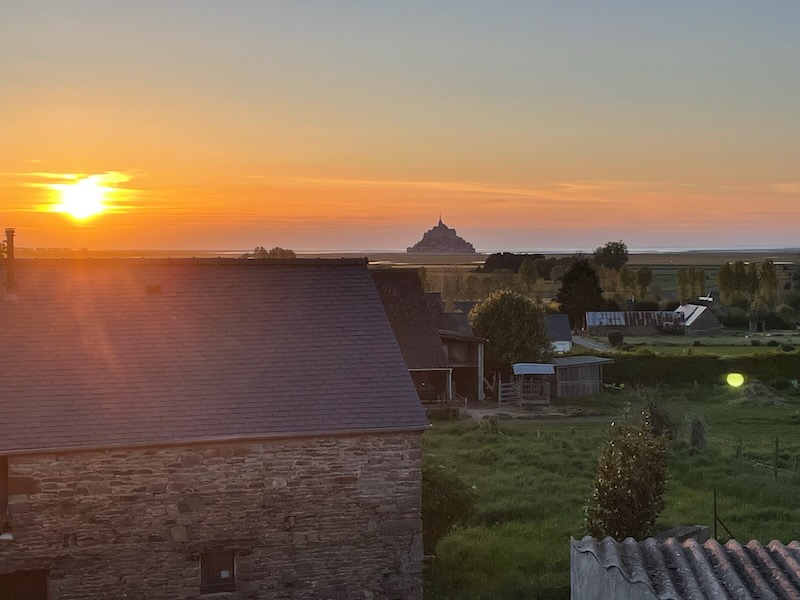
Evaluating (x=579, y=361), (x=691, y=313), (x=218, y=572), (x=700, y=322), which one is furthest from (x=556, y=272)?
(x=218, y=572)

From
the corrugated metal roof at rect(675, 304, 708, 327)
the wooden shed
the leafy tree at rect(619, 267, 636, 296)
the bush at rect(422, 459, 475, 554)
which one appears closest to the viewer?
the bush at rect(422, 459, 475, 554)

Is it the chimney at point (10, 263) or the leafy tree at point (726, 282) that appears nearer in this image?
the chimney at point (10, 263)

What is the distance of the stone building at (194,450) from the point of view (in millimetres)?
13977

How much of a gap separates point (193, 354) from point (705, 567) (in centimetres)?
1020

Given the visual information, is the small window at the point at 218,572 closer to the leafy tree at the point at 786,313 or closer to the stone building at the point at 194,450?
the stone building at the point at 194,450

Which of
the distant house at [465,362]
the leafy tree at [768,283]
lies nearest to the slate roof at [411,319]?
the distant house at [465,362]

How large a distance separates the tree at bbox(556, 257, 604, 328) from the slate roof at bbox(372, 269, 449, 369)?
43.8m

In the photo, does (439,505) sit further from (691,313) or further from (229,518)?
(691,313)

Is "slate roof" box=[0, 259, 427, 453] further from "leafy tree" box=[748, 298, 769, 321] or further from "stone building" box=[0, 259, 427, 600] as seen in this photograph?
"leafy tree" box=[748, 298, 769, 321]

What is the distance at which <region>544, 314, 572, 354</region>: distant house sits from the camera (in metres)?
62.7

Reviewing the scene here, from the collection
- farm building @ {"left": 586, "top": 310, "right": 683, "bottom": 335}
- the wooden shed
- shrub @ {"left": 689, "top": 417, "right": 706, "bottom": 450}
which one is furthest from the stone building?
farm building @ {"left": 586, "top": 310, "right": 683, "bottom": 335}

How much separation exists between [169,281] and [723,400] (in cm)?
3369

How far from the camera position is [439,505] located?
17688 millimetres

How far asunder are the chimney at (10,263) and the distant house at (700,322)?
243 ft
